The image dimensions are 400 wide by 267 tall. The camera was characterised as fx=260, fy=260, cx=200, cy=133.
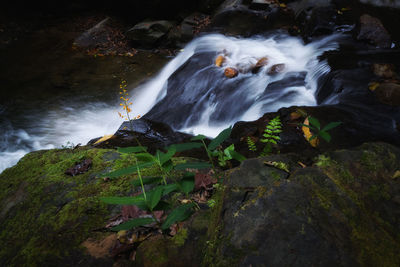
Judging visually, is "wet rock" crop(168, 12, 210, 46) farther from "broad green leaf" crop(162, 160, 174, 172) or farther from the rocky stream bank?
"broad green leaf" crop(162, 160, 174, 172)

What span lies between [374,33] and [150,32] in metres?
7.33

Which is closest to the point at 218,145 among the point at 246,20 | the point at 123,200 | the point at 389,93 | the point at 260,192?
the point at 260,192

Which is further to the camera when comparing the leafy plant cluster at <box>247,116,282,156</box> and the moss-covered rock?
the leafy plant cluster at <box>247,116,282,156</box>

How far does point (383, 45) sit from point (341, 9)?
2434 mm

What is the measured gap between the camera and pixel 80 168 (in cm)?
259

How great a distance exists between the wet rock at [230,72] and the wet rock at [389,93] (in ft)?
9.66

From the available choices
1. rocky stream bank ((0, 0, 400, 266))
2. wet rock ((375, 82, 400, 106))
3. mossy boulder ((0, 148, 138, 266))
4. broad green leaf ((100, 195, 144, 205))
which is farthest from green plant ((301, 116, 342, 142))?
wet rock ((375, 82, 400, 106))

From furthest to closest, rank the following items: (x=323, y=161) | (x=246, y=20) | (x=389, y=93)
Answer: (x=246, y=20), (x=389, y=93), (x=323, y=161)

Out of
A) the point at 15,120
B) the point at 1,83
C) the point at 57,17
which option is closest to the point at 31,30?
the point at 57,17

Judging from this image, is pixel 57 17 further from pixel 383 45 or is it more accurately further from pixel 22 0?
pixel 383 45

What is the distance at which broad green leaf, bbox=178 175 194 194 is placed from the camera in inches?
57.4

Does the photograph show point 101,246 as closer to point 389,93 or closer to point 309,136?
point 309,136

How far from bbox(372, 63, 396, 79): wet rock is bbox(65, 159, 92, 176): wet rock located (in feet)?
15.5

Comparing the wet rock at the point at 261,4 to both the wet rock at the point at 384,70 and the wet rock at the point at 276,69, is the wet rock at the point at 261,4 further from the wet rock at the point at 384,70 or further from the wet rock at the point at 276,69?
the wet rock at the point at 384,70
